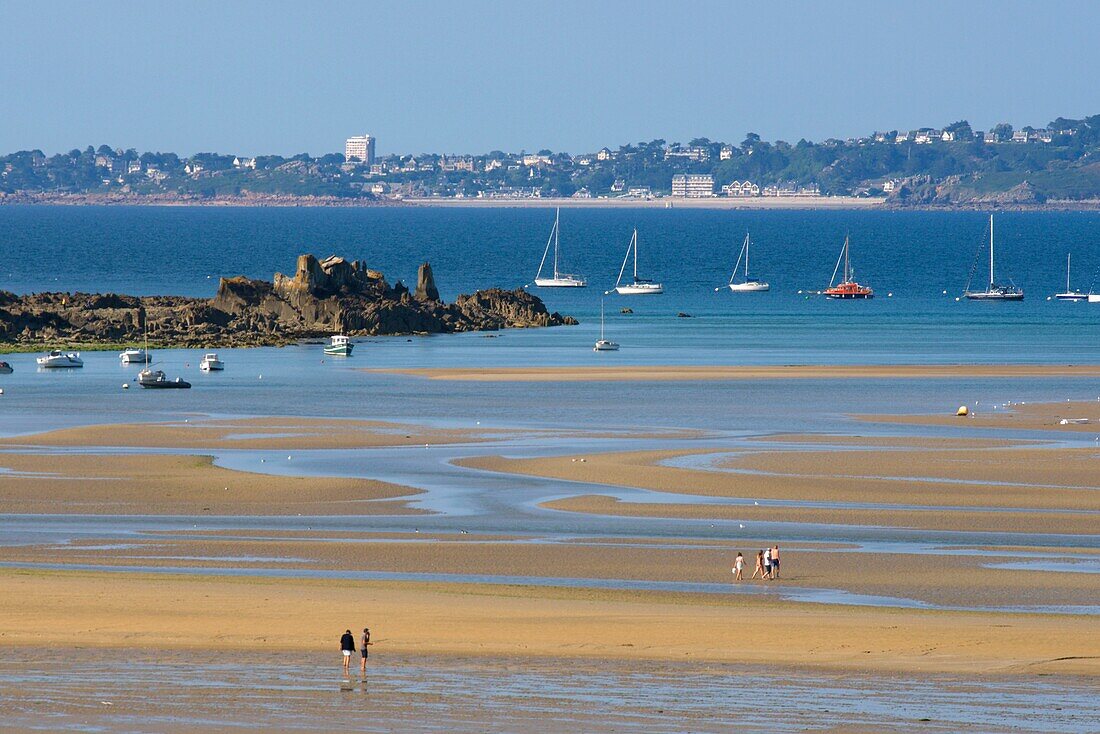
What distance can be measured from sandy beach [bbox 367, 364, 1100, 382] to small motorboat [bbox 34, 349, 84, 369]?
13.8 metres

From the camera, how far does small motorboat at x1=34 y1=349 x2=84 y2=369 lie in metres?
78.4

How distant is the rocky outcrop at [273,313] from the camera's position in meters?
93.8

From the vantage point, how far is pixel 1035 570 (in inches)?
1309

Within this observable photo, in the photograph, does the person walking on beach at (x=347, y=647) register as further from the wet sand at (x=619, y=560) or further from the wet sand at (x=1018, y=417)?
the wet sand at (x=1018, y=417)

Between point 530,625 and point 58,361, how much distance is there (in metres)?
55.9

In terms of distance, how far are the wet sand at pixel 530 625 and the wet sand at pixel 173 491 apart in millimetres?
9639

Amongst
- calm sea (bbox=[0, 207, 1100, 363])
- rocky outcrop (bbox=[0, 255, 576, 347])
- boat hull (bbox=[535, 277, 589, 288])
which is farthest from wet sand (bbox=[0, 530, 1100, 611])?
boat hull (bbox=[535, 277, 589, 288])

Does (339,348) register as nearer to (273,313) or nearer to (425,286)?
(273,313)

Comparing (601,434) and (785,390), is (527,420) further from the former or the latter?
(785,390)

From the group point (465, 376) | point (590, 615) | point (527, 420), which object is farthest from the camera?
point (465, 376)

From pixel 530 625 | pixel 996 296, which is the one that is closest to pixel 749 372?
pixel 530 625

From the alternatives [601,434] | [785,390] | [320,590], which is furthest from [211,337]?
[320,590]

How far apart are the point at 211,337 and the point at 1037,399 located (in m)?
46.4

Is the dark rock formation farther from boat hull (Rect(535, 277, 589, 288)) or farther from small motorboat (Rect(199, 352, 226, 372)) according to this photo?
boat hull (Rect(535, 277, 589, 288))
